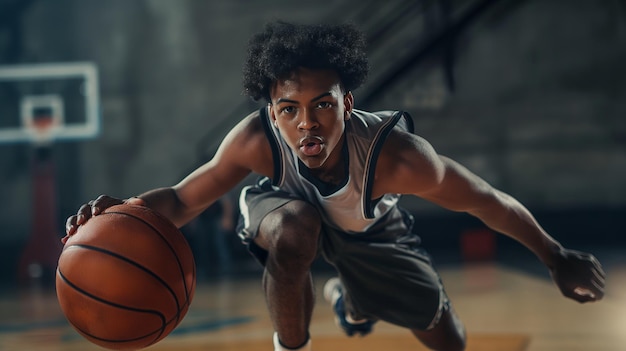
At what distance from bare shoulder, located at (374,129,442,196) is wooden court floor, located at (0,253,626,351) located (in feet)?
3.81

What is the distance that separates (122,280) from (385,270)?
3.17 feet

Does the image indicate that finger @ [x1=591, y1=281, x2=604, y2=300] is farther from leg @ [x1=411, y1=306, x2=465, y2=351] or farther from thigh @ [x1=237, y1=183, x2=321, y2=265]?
thigh @ [x1=237, y1=183, x2=321, y2=265]

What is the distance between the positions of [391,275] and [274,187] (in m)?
0.50

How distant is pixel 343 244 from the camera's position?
2.71 metres

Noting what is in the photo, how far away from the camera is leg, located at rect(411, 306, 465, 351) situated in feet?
9.58

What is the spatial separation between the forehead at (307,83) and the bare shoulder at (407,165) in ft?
0.81

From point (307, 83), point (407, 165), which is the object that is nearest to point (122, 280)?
point (307, 83)

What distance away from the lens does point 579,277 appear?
2.36 metres

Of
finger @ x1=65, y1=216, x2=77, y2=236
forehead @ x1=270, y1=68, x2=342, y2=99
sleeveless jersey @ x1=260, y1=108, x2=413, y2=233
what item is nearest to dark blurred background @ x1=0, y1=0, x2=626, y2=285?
sleeveless jersey @ x1=260, y1=108, x2=413, y2=233

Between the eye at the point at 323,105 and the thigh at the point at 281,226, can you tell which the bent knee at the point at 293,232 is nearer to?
the thigh at the point at 281,226

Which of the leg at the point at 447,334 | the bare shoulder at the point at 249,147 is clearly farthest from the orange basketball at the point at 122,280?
the leg at the point at 447,334

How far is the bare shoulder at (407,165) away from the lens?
2.37 m

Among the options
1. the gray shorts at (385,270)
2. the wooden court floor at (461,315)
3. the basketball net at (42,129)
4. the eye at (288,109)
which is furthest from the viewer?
the basketball net at (42,129)

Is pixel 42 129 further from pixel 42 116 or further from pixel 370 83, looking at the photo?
pixel 370 83
